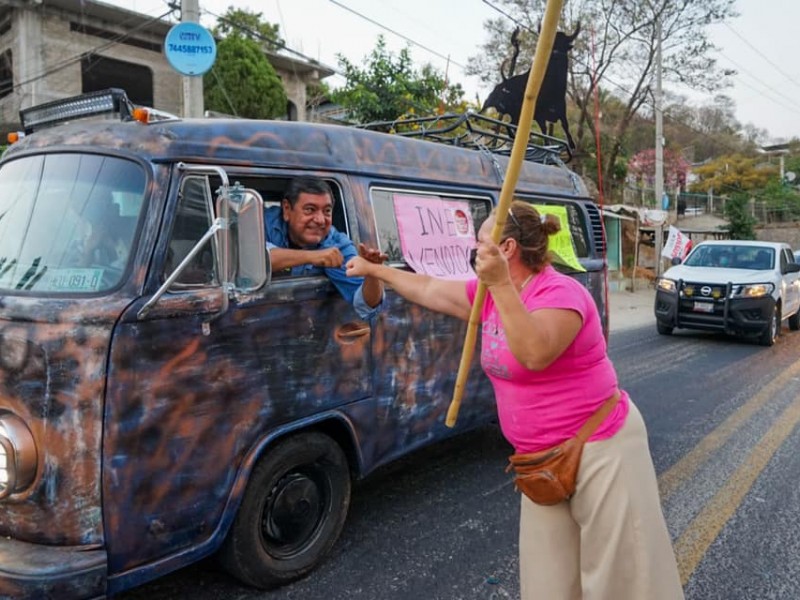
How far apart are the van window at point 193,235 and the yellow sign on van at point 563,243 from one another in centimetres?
301

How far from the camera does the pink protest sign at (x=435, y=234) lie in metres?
3.79

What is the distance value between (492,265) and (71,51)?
1782cm

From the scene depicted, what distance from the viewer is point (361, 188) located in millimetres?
3471

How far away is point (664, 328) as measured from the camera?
1169 centimetres

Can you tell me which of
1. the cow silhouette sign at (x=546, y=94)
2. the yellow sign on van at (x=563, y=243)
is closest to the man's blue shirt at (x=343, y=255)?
the yellow sign on van at (x=563, y=243)

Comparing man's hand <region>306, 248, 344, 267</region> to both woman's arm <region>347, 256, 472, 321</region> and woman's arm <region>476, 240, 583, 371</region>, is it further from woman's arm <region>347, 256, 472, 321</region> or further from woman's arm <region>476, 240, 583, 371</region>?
woman's arm <region>476, 240, 583, 371</region>

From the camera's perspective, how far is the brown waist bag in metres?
2.05

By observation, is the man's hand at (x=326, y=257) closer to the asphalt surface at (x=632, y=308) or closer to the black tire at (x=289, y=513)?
the black tire at (x=289, y=513)

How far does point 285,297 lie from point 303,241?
0.37 meters

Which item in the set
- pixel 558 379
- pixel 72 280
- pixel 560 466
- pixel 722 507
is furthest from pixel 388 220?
pixel 722 507

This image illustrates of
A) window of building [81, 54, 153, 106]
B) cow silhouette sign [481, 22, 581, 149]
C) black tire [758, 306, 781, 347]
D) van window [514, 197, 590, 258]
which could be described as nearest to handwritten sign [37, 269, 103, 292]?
van window [514, 197, 590, 258]

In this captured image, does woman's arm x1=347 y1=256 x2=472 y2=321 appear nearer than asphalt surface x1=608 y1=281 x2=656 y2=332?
Yes

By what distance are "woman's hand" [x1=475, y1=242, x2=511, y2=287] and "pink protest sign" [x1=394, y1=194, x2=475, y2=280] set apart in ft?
6.29

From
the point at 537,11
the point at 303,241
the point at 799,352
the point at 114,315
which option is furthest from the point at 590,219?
the point at 537,11
